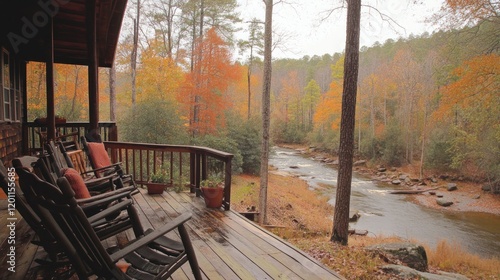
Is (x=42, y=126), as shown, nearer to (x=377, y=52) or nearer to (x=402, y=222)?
(x=402, y=222)

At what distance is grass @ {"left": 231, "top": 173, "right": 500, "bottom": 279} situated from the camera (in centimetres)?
471

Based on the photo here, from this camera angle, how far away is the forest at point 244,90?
11.2 m

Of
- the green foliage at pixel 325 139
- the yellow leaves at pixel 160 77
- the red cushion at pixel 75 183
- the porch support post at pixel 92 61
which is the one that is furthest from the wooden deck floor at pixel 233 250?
the green foliage at pixel 325 139

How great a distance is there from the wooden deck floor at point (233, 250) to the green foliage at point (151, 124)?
9.10 metres

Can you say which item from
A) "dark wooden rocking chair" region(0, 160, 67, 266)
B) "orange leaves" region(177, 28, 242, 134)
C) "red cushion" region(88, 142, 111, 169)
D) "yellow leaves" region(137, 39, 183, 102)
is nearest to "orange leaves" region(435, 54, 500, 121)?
"orange leaves" region(177, 28, 242, 134)

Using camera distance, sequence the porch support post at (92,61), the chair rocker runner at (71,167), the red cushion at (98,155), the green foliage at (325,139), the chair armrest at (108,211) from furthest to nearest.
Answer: the green foliage at (325,139) → the porch support post at (92,61) → the red cushion at (98,155) → the chair rocker runner at (71,167) → the chair armrest at (108,211)

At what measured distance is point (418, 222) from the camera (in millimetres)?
11234

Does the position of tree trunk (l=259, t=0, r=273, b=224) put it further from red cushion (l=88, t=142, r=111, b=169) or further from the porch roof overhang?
red cushion (l=88, t=142, r=111, b=169)

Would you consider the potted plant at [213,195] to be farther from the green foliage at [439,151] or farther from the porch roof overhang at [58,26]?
the green foliage at [439,151]

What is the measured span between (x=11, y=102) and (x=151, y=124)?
7.31 m

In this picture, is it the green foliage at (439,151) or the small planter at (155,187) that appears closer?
the small planter at (155,187)

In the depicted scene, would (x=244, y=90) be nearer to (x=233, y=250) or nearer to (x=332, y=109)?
(x=332, y=109)

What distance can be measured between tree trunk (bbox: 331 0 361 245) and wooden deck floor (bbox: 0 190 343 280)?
2.82 meters

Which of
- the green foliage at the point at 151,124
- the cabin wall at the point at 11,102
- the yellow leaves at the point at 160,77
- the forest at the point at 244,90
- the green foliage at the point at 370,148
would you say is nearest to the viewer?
the cabin wall at the point at 11,102
